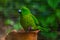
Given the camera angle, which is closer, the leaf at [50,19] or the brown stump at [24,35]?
the brown stump at [24,35]

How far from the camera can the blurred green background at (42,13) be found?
208 centimetres

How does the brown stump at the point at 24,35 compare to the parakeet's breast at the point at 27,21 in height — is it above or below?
below

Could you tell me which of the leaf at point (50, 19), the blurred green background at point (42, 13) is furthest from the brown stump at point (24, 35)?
the leaf at point (50, 19)

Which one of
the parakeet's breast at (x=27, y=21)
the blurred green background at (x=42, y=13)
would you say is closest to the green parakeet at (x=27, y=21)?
the parakeet's breast at (x=27, y=21)

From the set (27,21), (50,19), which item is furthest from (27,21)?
(50,19)

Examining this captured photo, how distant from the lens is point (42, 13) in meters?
2.21

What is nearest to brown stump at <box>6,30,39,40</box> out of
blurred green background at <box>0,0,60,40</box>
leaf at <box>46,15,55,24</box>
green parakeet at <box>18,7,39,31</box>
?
green parakeet at <box>18,7,39,31</box>

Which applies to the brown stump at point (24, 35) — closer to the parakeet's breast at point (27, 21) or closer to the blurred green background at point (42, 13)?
the parakeet's breast at point (27, 21)

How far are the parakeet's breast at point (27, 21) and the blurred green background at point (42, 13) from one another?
364 mm

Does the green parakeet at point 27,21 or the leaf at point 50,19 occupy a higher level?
the green parakeet at point 27,21

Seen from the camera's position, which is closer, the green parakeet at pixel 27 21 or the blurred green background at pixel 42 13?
the green parakeet at pixel 27 21

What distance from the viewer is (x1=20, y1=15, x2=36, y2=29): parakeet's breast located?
1561 millimetres

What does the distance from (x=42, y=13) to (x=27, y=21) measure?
0.66 metres

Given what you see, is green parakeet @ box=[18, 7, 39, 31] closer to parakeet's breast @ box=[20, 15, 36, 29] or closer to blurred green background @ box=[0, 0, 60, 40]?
parakeet's breast @ box=[20, 15, 36, 29]
